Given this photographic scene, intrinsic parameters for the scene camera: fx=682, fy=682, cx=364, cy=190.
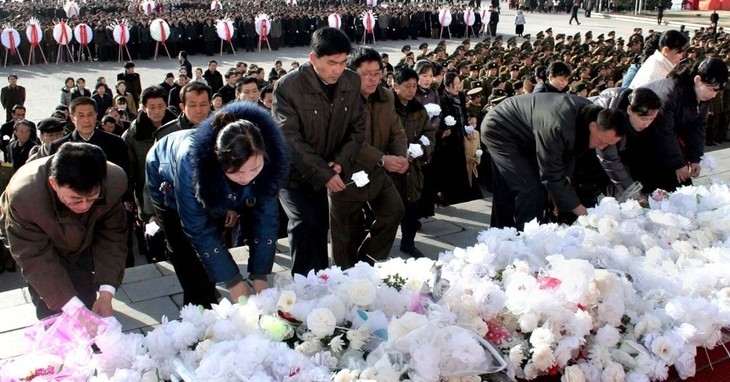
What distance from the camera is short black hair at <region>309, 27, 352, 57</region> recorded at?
3562 millimetres

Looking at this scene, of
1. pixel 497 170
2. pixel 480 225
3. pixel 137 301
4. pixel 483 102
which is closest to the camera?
pixel 137 301

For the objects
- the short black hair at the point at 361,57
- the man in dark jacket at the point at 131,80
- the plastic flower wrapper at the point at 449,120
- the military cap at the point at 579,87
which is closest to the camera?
the short black hair at the point at 361,57

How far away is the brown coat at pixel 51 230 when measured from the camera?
2.78 meters

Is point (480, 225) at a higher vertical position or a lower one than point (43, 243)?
lower

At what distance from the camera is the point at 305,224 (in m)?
3.83

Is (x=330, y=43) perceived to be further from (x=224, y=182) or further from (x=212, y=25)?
(x=212, y=25)

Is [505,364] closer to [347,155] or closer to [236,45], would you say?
[347,155]

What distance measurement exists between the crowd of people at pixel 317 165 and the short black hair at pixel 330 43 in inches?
0.5

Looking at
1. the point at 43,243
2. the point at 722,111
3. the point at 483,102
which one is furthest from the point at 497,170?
the point at 722,111

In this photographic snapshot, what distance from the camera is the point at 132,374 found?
6.77 ft

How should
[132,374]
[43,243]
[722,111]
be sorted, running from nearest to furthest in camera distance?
[132,374], [43,243], [722,111]

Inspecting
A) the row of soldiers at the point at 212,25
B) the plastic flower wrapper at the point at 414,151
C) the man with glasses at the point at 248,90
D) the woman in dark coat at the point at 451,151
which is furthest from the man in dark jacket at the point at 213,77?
the plastic flower wrapper at the point at 414,151

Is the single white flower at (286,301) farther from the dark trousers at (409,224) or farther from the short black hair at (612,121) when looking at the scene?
the dark trousers at (409,224)

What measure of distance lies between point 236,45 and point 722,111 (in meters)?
17.1
